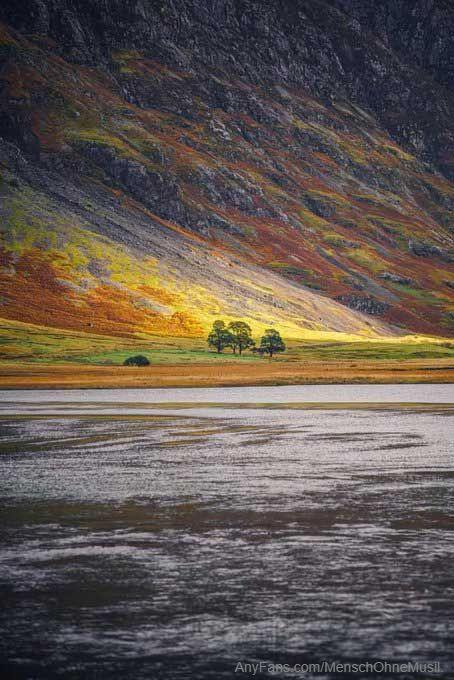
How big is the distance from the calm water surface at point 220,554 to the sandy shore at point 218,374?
5620cm

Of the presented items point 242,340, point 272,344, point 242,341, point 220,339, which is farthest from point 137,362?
point 220,339

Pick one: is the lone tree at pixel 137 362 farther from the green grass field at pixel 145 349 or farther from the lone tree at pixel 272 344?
the lone tree at pixel 272 344

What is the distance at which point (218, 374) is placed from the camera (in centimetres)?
11638

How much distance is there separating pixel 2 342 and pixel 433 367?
77.6m

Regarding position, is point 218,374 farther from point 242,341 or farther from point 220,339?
point 220,339

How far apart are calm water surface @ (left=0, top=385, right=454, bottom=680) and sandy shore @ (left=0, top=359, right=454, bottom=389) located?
5620 centimetres

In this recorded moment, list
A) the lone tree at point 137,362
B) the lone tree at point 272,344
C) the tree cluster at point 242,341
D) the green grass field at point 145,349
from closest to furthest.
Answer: the lone tree at point 137,362, the green grass field at point 145,349, the lone tree at point 272,344, the tree cluster at point 242,341

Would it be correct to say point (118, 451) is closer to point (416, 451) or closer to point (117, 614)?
point (416, 451)

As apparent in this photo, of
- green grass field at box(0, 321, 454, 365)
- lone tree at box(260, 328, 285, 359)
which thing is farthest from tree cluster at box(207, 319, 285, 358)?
green grass field at box(0, 321, 454, 365)

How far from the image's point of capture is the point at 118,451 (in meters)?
41.1

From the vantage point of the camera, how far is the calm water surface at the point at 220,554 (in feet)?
49.5

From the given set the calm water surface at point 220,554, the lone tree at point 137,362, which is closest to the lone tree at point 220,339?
the lone tree at point 137,362

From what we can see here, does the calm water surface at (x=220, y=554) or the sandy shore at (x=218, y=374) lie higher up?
the sandy shore at (x=218, y=374)

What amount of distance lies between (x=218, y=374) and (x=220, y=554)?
9518cm
